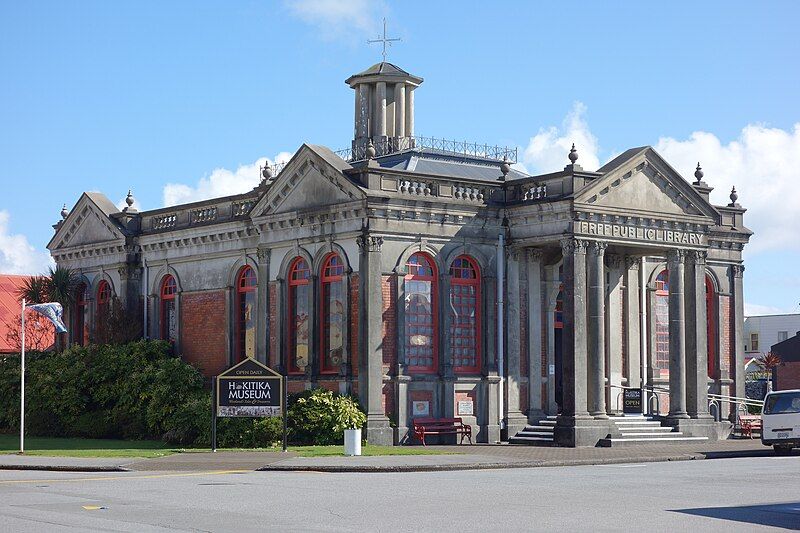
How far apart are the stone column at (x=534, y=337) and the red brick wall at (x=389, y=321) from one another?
Result: 4097 mm

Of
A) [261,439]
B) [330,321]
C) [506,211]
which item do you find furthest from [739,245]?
[261,439]

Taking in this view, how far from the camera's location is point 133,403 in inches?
1444

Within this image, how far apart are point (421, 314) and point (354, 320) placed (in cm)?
173

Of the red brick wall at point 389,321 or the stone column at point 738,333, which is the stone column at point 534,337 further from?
the stone column at point 738,333

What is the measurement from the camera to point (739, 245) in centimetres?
4028

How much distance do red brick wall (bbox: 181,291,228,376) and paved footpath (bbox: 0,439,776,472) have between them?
357 inches

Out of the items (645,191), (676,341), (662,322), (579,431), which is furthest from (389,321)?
(662,322)

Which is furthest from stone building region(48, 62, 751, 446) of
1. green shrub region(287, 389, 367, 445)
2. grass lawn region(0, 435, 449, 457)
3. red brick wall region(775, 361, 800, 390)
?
red brick wall region(775, 361, 800, 390)

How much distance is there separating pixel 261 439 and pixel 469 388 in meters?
5.76

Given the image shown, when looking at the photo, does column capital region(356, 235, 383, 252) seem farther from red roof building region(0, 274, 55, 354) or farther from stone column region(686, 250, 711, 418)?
red roof building region(0, 274, 55, 354)

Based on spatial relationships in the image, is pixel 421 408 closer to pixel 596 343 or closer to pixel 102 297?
pixel 596 343

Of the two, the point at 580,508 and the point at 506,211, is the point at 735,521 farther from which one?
the point at 506,211

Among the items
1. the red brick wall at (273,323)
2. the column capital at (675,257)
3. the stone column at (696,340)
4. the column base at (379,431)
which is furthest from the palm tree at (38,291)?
the stone column at (696,340)

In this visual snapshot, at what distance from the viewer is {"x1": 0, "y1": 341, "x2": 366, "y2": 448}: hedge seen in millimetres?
31297
